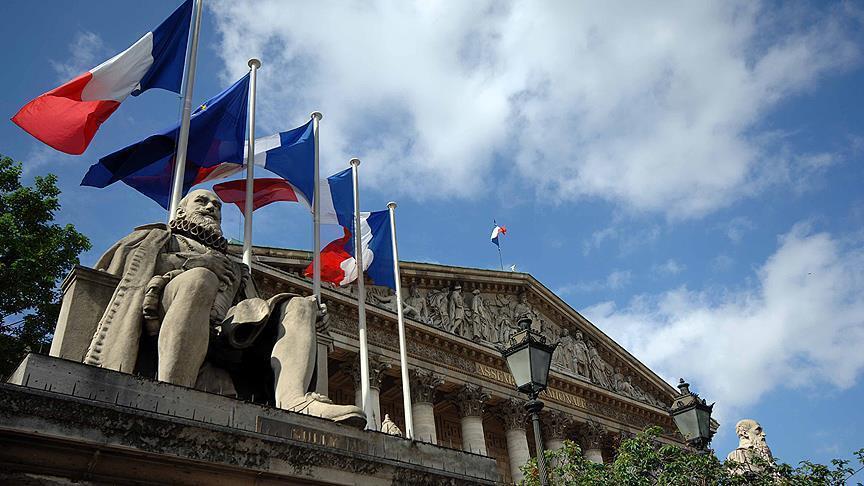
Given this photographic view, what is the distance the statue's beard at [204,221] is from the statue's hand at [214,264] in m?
0.34

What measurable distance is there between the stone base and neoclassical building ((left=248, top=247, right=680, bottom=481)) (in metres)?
15.1

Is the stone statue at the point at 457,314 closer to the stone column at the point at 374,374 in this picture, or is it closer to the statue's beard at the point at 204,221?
the stone column at the point at 374,374

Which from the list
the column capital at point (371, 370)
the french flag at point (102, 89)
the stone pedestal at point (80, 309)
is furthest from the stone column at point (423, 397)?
the stone pedestal at point (80, 309)

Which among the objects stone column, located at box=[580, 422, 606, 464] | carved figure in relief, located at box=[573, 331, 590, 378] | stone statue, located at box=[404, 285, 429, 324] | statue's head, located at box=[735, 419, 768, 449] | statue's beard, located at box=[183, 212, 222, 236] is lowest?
statue's beard, located at box=[183, 212, 222, 236]

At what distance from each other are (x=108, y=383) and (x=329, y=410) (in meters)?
1.11

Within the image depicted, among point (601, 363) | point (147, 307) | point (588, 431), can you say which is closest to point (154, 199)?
point (147, 307)

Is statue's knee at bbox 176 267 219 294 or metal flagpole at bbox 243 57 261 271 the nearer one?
statue's knee at bbox 176 267 219 294

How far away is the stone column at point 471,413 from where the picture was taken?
22516 millimetres

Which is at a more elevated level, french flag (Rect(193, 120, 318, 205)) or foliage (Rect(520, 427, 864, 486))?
french flag (Rect(193, 120, 318, 205))

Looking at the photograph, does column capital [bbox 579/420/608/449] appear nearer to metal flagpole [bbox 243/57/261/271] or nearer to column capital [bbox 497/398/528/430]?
column capital [bbox 497/398/528/430]

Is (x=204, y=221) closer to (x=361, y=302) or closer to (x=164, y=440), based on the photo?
(x=164, y=440)

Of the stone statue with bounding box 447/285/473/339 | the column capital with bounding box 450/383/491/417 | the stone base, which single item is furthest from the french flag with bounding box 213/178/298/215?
the stone statue with bounding box 447/285/473/339

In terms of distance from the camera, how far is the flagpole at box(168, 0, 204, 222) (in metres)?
8.81

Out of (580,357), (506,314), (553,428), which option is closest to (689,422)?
(553,428)
